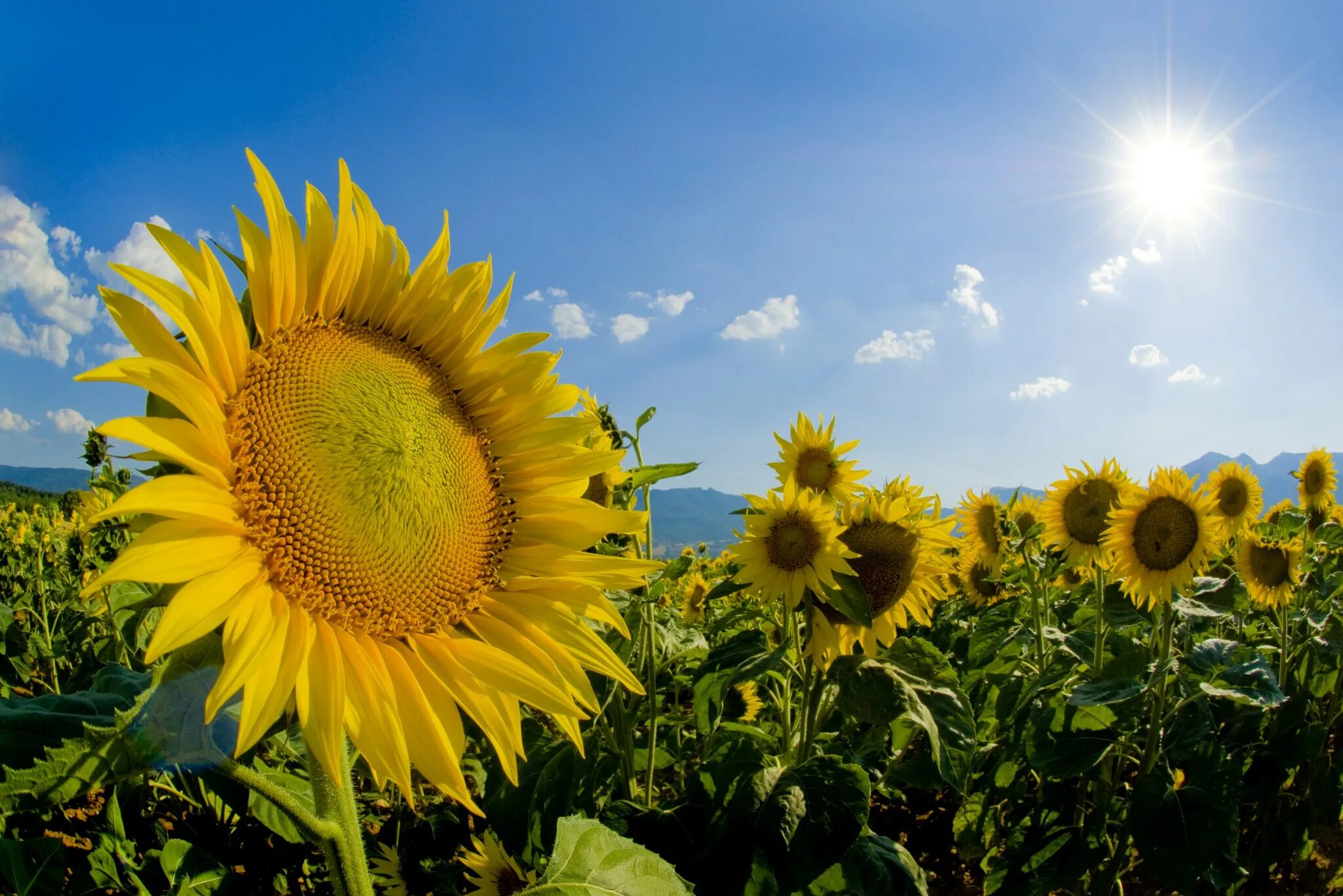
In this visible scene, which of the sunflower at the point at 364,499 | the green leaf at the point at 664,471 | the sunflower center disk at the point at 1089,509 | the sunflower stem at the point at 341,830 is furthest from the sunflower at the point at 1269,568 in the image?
the sunflower stem at the point at 341,830

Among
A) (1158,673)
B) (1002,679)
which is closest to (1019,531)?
(1002,679)

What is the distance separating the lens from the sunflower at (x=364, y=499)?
918 millimetres

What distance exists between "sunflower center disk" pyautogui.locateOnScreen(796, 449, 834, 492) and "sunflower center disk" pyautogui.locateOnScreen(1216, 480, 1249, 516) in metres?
4.10

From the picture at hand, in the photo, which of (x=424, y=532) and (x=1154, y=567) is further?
(x=1154, y=567)

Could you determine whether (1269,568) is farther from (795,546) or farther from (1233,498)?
(795,546)

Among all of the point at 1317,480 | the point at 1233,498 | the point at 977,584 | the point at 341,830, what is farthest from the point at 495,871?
the point at 1317,480

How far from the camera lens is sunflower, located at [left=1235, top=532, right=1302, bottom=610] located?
17.0 feet

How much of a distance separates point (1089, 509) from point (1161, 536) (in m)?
0.67

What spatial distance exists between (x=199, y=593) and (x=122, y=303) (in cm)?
35

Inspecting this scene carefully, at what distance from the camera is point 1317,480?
28.7ft

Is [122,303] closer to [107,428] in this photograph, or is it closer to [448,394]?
[107,428]

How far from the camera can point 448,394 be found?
4.72ft

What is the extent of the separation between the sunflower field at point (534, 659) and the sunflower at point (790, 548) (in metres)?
0.02

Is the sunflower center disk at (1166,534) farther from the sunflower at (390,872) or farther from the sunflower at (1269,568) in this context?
the sunflower at (390,872)
